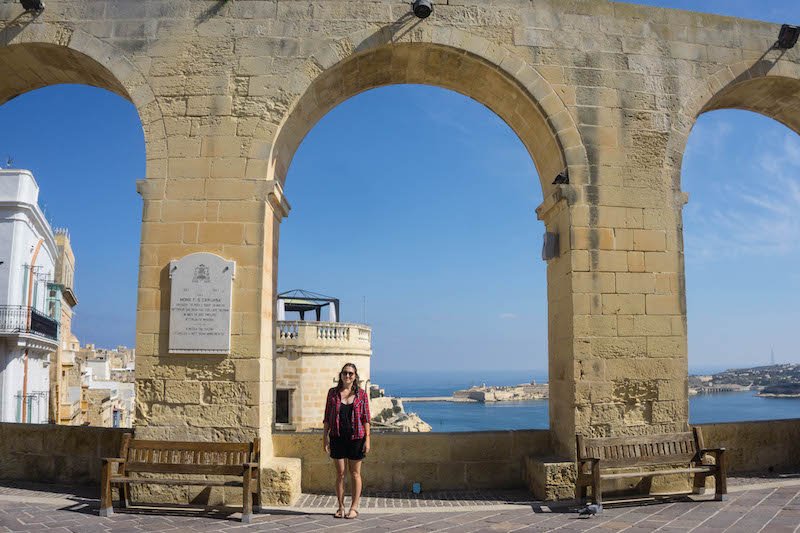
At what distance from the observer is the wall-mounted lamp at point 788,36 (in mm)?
6684

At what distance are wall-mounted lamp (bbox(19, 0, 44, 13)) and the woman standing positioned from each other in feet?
15.0

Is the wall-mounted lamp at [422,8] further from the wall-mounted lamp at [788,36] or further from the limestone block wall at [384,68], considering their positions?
the wall-mounted lamp at [788,36]

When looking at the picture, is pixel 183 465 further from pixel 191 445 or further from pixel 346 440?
pixel 346 440

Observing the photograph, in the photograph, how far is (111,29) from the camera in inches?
242

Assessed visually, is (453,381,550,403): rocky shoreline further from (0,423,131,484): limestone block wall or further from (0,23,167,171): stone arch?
(0,23,167,171): stone arch

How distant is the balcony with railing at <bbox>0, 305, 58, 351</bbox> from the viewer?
1822 centimetres

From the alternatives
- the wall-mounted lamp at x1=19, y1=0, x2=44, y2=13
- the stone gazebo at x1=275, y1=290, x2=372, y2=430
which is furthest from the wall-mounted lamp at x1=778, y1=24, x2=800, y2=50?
the stone gazebo at x1=275, y1=290, x2=372, y2=430

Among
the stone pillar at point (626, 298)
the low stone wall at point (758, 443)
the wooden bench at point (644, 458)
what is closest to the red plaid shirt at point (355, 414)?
the wooden bench at point (644, 458)

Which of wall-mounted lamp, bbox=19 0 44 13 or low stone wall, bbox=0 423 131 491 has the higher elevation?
wall-mounted lamp, bbox=19 0 44 13

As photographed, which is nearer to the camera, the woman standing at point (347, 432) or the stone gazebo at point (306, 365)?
the woman standing at point (347, 432)

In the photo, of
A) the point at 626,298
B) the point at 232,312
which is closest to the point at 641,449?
the point at 626,298

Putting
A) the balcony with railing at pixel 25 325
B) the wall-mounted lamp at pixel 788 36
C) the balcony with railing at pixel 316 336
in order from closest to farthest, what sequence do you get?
the wall-mounted lamp at pixel 788 36 < the balcony with railing at pixel 25 325 < the balcony with railing at pixel 316 336

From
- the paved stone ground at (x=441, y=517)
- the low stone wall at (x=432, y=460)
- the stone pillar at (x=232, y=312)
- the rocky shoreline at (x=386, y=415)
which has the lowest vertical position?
the rocky shoreline at (x=386, y=415)

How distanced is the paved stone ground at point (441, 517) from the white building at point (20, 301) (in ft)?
48.2
